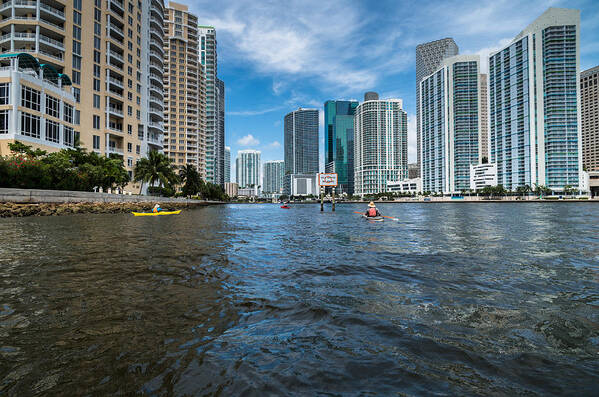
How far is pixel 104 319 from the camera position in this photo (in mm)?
4641

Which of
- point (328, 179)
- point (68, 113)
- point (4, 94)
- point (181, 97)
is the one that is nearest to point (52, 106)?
point (68, 113)

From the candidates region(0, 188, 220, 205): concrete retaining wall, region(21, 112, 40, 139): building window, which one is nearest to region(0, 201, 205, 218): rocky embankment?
region(0, 188, 220, 205): concrete retaining wall

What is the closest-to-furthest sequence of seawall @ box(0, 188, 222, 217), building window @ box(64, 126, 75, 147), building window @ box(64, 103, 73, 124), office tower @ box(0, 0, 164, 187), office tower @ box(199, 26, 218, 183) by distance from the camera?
seawall @ box(0, 188, 222, 217) → building window @ box(64, 126, 75, 147) → building window @ box(64, 103, 73, 124) → office tower @ box(0, 0, 164, 187) → office tower @ box(199, 26, 218, 183)

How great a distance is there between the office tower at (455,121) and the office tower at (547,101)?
77.3 feet

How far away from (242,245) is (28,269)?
6.99 meters

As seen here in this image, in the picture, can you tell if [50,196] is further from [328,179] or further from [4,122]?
[328,179]

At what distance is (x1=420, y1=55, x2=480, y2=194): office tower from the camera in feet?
557

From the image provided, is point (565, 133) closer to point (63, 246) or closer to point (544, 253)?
point (544, 253)

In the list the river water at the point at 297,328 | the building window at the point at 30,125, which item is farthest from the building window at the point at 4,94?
the river water at the point at 297,328

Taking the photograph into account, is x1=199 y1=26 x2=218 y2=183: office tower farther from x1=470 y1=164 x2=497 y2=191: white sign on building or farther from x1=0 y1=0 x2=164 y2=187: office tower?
x1=470 y1=164 x2=497 y2=191: white sign on building

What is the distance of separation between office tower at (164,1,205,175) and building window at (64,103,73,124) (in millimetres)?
68030

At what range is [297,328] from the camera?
174 inches

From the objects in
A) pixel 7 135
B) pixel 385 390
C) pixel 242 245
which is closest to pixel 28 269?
pixel 242 245

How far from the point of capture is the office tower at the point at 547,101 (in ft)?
433
